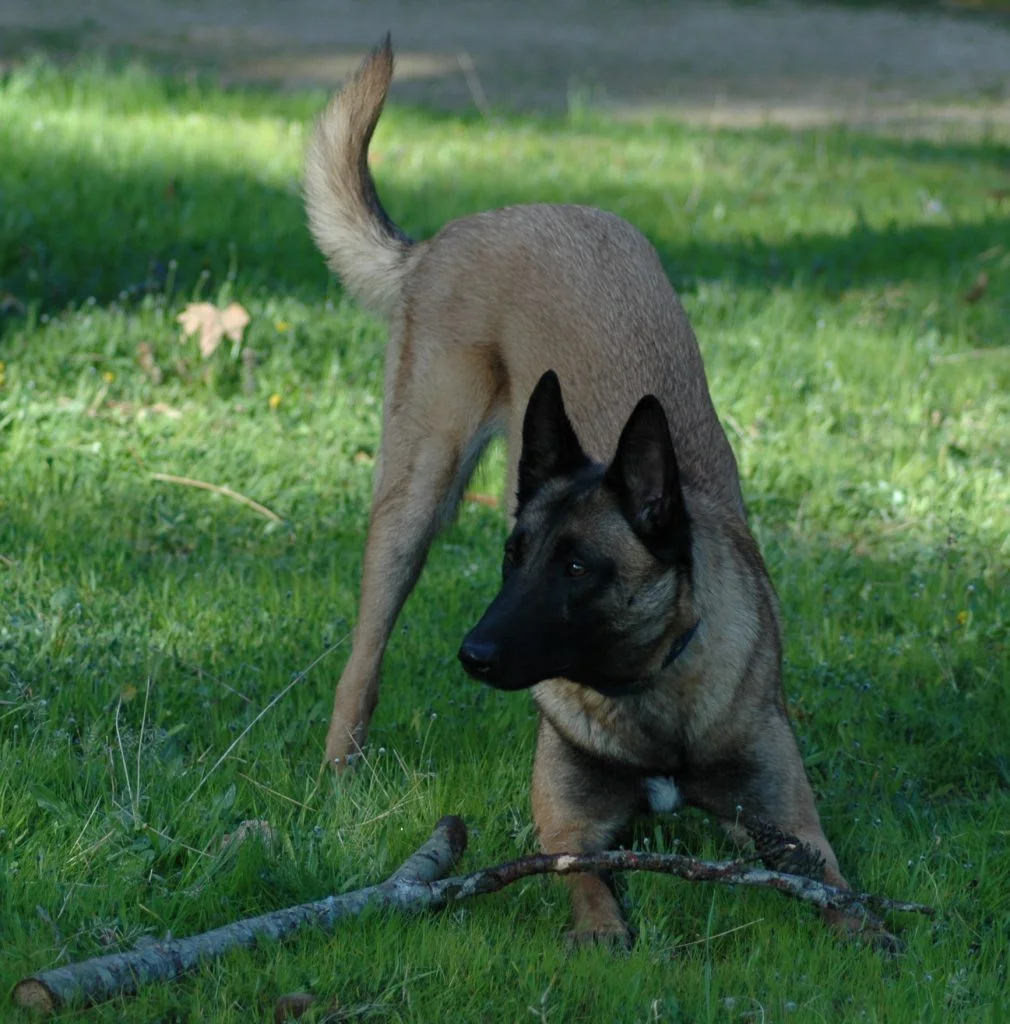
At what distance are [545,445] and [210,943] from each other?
1.43m

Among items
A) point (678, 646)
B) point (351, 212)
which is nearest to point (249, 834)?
point (678, 646)

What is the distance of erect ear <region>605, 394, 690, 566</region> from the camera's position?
11.6ft

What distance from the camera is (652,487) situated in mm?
3588

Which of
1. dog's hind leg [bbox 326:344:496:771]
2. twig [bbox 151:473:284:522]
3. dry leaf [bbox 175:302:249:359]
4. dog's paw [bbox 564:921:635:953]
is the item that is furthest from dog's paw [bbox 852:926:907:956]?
dry leaf [bbox 175:302:249:359]

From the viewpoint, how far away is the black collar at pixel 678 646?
3684mm

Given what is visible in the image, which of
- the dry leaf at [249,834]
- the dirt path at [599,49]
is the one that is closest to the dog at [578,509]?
the dry leaf at [249,834]

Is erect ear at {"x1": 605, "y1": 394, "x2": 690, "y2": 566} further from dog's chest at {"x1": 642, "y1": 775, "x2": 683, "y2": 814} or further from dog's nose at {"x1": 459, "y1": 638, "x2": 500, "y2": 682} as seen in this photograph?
dog's chest at {"x1": 642, "y1": 775, "x2": 683, "y2": 814}

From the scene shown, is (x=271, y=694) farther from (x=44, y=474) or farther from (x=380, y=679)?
(x=44, y=474)

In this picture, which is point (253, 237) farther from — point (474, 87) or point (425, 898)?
point (425, 898)

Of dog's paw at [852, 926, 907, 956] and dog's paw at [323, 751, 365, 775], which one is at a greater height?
dog's paw at [852, 926, 907, 956]

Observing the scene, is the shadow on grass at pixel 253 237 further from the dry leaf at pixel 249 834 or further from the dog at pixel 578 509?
the dry leaf at pixel 249 834

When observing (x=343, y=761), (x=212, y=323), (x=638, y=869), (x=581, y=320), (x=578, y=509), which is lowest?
(x=343, y=761)

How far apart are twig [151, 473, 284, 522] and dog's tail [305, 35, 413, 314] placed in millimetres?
888

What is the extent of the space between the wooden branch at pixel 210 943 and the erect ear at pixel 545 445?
883mm
